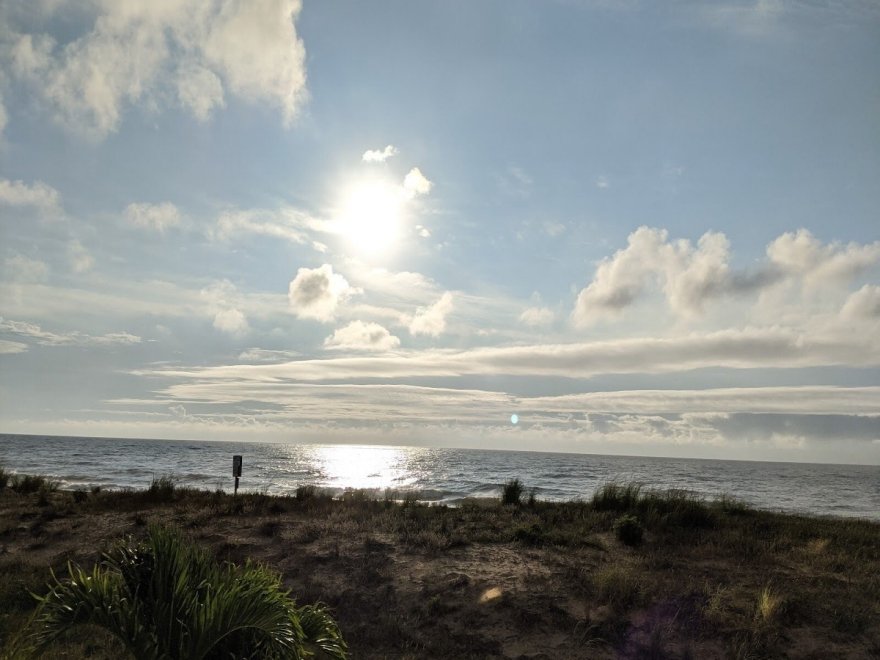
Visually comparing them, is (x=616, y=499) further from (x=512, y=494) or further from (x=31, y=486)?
(x=31, y=486)

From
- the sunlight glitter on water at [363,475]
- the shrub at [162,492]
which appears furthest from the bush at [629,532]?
the sunlight glitter on water at [363,475]

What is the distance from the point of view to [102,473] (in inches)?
1661

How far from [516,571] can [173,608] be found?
7.61 m

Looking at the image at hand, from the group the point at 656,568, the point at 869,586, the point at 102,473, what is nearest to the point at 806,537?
the point at 869,586

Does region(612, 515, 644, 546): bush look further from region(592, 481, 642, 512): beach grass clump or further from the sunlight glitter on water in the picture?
the sunlight glitter on water

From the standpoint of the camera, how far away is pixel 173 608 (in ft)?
13.2

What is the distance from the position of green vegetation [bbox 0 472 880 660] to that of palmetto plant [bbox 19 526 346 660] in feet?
→ 0.67

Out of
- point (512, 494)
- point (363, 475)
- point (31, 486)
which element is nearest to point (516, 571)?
point (512, 494)

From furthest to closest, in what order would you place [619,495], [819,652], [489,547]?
[619,495], [489,547], [819,652]

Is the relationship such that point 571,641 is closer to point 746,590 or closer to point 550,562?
point 550,562

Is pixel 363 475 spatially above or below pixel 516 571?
below

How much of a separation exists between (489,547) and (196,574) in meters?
8.61

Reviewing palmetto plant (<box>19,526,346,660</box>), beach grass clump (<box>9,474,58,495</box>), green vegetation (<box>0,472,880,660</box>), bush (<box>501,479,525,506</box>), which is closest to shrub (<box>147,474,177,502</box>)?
green vegetation (<box>0,472,880,660</box>)

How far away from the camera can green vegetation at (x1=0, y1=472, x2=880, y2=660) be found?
25.9 ft
